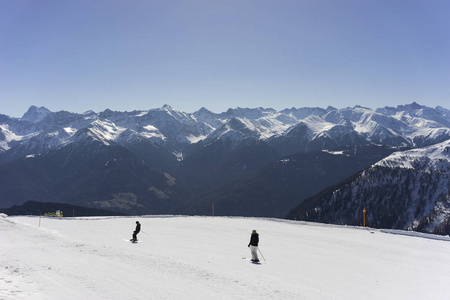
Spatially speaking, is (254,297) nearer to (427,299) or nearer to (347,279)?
(347,279)

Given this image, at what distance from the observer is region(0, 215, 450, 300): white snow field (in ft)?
53.2

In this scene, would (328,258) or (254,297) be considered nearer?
(254,297)

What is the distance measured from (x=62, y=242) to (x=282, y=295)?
64.9 ft

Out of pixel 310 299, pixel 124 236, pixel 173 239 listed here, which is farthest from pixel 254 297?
pixel 124 236

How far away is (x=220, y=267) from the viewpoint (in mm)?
21188

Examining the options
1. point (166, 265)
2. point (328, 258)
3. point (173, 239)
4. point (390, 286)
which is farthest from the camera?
point (173, 239)

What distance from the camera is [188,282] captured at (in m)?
17.6

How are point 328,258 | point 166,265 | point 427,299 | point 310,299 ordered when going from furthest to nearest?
point 328,258
point 166,265
point 427,299
point 310,299

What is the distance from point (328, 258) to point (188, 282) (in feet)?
40.1

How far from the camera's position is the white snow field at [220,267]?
16.2 m

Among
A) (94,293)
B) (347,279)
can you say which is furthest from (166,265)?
(347,279)

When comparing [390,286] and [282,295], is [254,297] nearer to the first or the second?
[282,295]

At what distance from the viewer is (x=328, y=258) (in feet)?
84.1

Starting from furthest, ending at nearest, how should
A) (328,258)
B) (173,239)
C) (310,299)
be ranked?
(173,239)
(328,258)
(310,299)
